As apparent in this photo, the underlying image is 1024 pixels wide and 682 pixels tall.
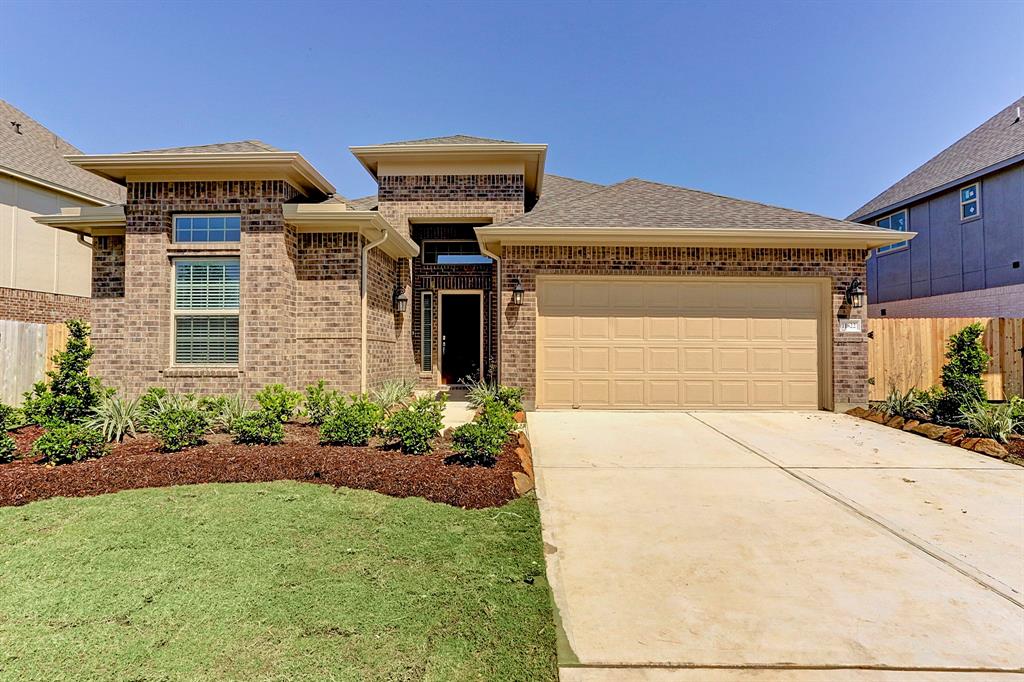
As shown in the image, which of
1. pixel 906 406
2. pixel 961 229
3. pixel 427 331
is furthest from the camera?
pixel 961 229

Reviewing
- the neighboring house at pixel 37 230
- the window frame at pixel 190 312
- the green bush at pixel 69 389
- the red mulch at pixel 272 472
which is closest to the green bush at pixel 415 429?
the red mulch at pixel 272 472

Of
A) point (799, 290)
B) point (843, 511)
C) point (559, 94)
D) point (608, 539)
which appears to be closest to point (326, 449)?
point (608, 539)

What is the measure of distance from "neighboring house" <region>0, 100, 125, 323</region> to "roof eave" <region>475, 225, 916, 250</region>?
39.2ft

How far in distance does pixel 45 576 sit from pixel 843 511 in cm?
542

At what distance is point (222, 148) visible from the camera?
8141 mm

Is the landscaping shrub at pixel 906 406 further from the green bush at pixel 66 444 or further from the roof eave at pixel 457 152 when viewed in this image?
the green bush at pixel 66 444

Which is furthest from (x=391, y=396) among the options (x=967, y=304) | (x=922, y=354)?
(x=967, y=304)

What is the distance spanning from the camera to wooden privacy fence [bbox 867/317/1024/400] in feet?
29.8

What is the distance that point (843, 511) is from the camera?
3.90 metres

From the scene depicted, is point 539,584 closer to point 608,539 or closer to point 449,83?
point 608,539

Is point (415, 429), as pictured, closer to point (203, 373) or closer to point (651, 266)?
point (203, 373)

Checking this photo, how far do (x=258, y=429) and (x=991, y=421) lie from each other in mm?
9113

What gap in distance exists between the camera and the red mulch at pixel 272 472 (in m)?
4.13

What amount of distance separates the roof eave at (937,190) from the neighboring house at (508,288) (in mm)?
7135
